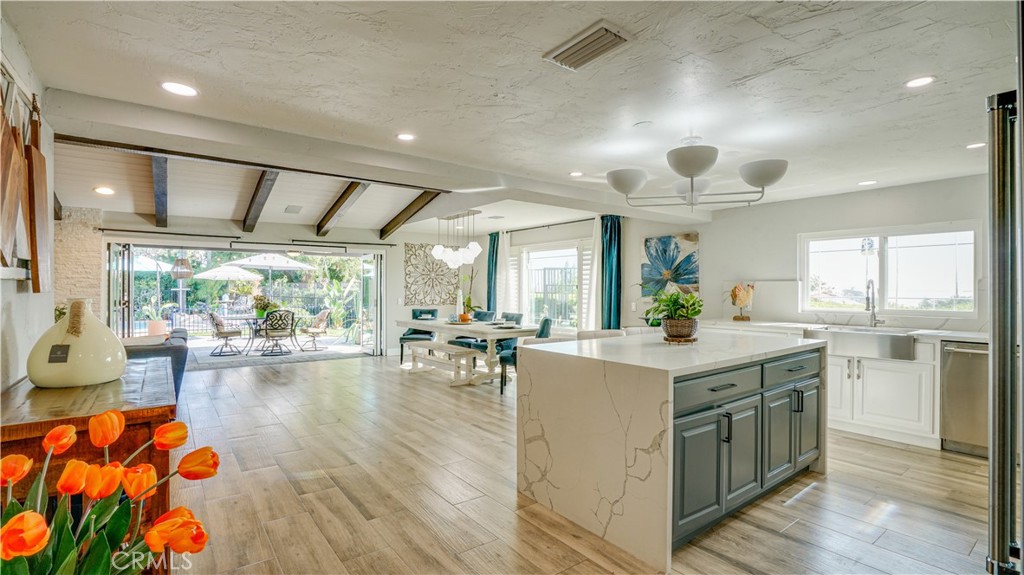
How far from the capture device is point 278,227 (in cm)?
780

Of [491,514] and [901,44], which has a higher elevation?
[901,44]

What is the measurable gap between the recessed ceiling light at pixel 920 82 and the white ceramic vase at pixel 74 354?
372 cm

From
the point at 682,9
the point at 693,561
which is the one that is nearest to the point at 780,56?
the point at 682,9

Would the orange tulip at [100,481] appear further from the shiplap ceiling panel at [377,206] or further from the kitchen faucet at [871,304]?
the shiplap ceiling panel at [377,206]

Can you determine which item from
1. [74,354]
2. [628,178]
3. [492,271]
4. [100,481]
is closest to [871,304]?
[628,178]

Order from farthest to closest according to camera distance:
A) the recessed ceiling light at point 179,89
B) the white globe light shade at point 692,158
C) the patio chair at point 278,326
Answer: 1. the patio chair at point 278,326
2. the white globe light shade at point 692,158
3. the recessed ceiling light at point 179,89

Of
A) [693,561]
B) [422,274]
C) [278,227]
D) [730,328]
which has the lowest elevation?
[693,561]

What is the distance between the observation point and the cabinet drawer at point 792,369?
108 inches

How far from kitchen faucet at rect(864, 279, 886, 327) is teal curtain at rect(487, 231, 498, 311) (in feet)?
18.9

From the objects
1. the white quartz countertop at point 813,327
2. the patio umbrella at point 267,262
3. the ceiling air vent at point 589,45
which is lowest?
the white quartz countertop at point 813,327

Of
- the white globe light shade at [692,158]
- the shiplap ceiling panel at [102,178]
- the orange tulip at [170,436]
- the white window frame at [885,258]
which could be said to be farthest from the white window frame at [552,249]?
the orange tulip at [170,436]

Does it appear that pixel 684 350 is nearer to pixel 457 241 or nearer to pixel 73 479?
pixel 73 479

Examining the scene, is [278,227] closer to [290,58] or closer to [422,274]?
[422,274]

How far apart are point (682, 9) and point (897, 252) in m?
4.18
